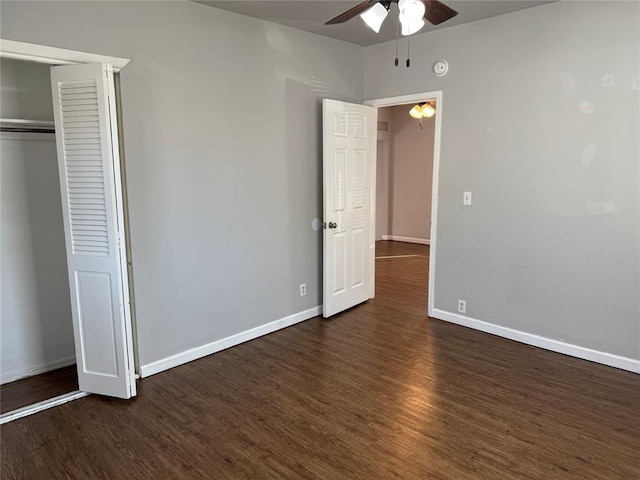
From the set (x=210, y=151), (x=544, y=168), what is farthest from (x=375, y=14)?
(x=544, y=168)

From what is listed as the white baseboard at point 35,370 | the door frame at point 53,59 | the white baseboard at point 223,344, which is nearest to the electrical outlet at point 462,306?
the white baseboard at point 223,344

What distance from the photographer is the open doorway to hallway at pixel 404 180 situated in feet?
26.9

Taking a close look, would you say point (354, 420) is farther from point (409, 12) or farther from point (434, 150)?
point (434, 150)

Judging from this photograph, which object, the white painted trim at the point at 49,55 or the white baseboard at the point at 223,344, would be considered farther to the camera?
the white baseboard at the point at 223,344

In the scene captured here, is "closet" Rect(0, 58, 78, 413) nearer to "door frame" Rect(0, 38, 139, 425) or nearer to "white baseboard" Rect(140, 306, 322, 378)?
"door frame" Rect(0, 38, 139, 425)

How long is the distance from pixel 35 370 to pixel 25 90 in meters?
2.07

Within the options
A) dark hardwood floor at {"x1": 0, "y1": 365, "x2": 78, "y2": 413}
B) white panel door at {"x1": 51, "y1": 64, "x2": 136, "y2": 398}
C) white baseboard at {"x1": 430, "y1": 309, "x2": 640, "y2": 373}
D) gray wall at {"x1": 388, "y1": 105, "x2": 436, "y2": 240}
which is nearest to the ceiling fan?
white panel door at {"x1": 51, "y1": 64, "x2": 136, "y2": 398}

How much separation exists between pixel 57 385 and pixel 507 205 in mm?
3830

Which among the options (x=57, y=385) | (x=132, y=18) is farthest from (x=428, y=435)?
(x=132, y=18)

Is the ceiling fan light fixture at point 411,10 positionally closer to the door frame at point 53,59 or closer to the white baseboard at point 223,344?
the door frame at point 53,59

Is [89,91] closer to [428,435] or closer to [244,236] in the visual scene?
[244,236]

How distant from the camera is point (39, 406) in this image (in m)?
2.75

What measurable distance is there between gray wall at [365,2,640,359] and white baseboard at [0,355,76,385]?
3392 millimetres

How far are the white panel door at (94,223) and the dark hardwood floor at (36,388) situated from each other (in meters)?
0.27
